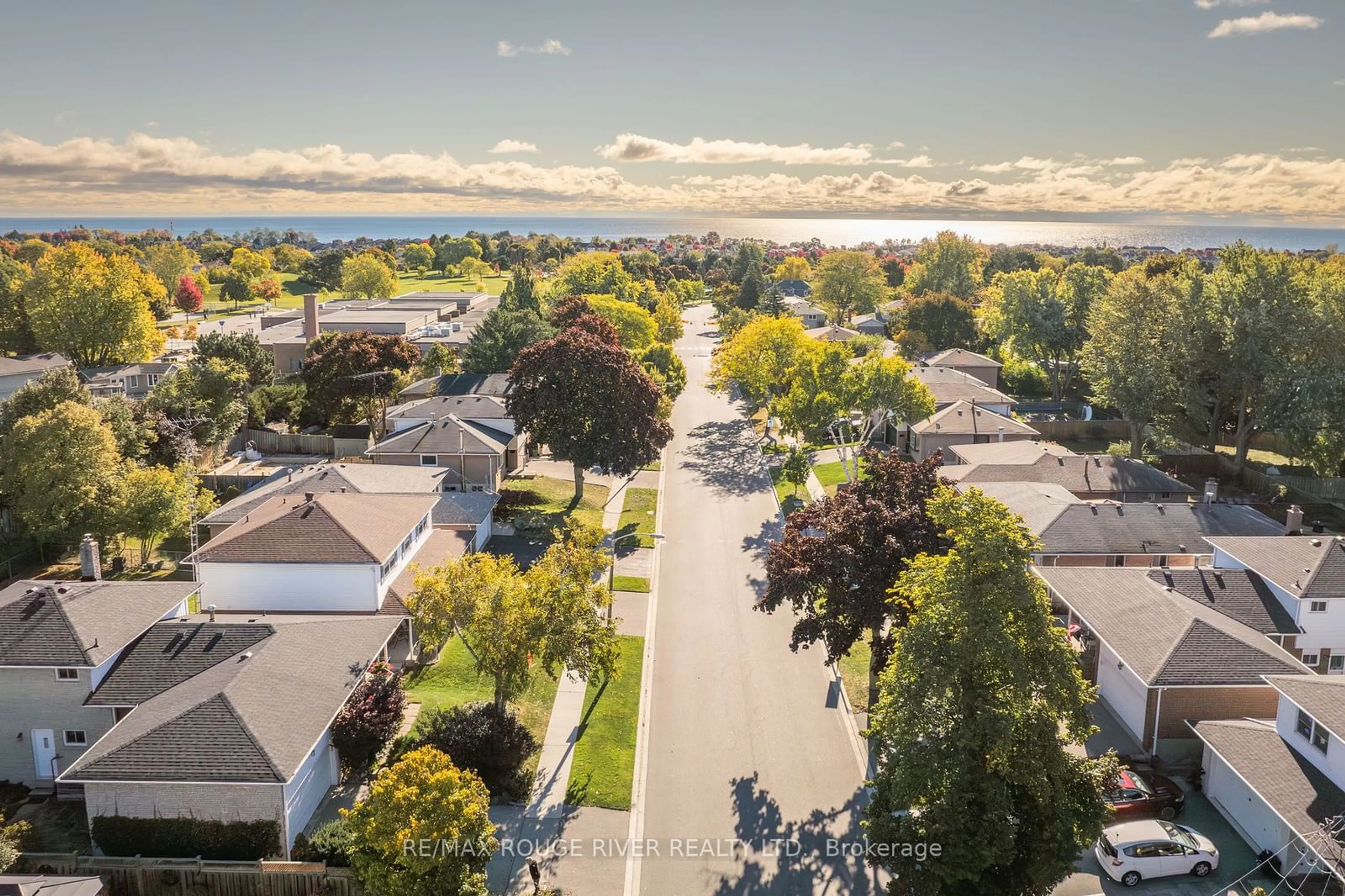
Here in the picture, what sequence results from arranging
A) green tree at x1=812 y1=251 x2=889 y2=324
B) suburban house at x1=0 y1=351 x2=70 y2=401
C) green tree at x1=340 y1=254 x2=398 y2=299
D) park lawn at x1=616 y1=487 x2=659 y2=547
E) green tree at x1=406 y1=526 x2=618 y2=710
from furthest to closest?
1. green tree at x1=340 y1=254 x2=398 y2=299
2. green tree at x1=812 y1=251 x2=889 y2=324
3. suburban house at x1=0 y1=351 x2=70 y2=401
4. park lawn at x1=616 y1=487 x2=659 y2=547
5. green tree at x1=406 y1=526 x2=618 y2=710

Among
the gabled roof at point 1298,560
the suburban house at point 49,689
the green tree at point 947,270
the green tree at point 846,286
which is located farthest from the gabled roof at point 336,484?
the green tree at point 947,270

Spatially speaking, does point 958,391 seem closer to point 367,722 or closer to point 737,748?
point 737,748

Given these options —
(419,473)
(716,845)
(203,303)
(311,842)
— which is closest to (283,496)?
(419,473)

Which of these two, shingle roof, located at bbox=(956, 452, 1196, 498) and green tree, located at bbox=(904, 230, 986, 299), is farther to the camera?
Result: green tree, located at bbox=(904, 230, 986, 299)

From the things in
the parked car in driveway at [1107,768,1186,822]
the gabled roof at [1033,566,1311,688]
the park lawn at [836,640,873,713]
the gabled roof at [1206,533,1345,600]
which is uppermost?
the gabled roof at [1206,533,1345,600]

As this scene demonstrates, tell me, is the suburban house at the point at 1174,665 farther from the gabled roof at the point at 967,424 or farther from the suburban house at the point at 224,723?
the gabled roof at the point at 967,424

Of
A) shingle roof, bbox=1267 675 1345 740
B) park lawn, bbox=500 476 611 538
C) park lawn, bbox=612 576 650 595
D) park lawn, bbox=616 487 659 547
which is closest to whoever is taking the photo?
shingle roof, bbox=1267 675 1345 740

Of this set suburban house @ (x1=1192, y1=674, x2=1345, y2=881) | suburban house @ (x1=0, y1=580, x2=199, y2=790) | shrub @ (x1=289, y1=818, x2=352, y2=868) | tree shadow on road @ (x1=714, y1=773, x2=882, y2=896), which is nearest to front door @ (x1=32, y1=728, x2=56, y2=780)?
suburban house @ (x1=0, y1=580, x2=199, y2=790)

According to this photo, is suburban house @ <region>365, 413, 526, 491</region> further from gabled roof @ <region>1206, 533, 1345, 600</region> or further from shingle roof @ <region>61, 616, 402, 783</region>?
gabled roof @ <region>1206, 533, 1345, 600</region>
